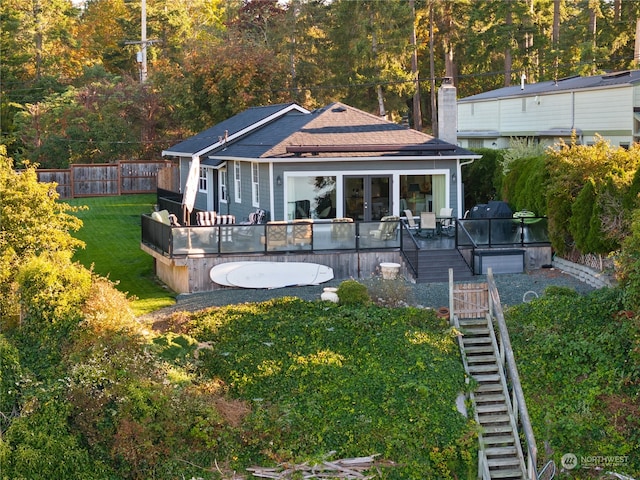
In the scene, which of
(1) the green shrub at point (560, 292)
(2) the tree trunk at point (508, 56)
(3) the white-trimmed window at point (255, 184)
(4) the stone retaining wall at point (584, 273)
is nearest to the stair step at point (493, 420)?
(1) the green shrub at point (560, 292)

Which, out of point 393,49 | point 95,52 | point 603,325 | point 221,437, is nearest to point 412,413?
point 221,437

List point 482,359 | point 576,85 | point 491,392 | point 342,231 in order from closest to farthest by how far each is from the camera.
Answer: point 491,392
point 482,359
point 342,231
point 576,85

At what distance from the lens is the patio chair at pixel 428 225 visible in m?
24.2

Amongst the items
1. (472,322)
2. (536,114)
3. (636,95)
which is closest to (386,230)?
(472,322)

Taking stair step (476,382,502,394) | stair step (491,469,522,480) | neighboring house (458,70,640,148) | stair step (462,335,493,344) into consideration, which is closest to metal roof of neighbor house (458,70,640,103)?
neighboring house (458,70,640,148)

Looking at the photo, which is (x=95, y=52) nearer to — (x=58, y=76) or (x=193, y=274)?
(x=58, y=76)

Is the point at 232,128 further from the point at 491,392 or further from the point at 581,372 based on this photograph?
the point at 581,372

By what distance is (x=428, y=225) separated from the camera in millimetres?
24266

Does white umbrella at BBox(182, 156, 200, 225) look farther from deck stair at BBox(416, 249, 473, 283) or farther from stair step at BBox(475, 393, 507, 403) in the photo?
stair step at BBox(475, 393, 507, 403)

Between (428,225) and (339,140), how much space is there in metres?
4.18

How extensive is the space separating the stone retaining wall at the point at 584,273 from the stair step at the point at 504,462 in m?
6.24

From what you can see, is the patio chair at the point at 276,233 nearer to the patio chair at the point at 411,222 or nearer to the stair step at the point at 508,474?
the patio chair at the point at 411,222

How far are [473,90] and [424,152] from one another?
35710 mm

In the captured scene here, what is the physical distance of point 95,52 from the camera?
215ft
